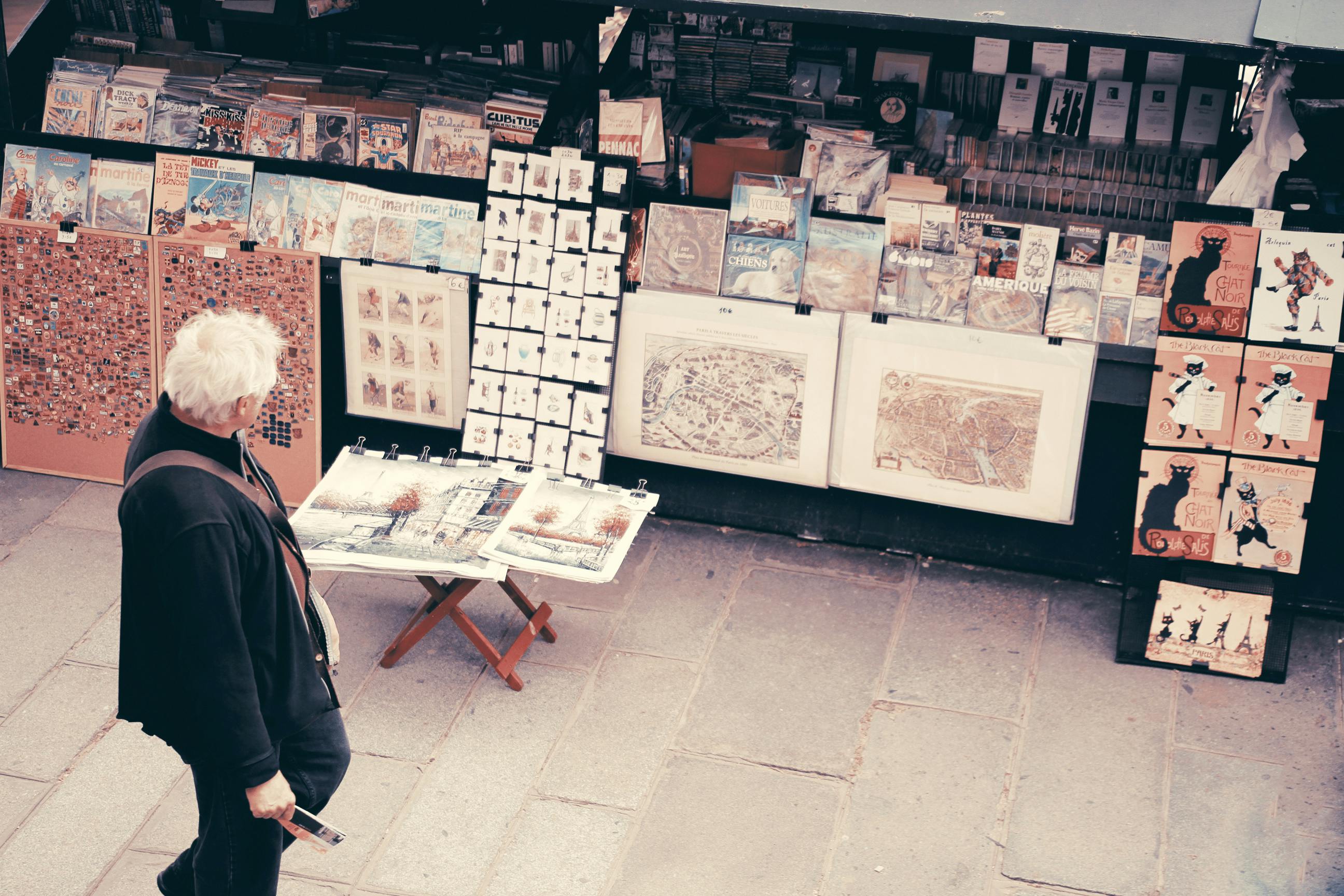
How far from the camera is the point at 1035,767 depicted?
448 cm

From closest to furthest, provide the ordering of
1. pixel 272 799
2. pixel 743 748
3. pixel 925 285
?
pixel 272 799 < pixel 743 748 < pixel 925 285

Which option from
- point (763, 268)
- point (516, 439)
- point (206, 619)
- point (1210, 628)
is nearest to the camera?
point (206, 619)

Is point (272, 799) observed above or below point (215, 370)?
below

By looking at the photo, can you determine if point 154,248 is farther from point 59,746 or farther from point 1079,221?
point 1079,221

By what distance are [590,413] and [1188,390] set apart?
2.24m

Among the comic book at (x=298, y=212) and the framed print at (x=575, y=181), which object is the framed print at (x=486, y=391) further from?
the comic book at (x=298, y=212)

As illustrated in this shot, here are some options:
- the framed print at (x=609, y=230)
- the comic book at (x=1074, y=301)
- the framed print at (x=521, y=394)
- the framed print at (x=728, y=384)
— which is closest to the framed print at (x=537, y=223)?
the framed print at (x=609, y=230)

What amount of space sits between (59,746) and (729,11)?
3271 mm

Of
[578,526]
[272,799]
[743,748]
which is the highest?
[578,526]

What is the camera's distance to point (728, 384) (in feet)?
17.9

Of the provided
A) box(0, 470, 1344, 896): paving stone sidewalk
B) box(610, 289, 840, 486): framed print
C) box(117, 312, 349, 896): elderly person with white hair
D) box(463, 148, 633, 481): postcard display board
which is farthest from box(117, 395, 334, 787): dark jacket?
box(610, 289, 840, 486): framed print

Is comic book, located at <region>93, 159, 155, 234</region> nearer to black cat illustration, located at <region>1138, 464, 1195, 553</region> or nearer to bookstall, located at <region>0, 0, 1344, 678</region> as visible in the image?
bookstall, located at <region>0, 0, 1344, 678</region>

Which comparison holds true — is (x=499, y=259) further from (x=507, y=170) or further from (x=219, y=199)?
(x=219, y=199)

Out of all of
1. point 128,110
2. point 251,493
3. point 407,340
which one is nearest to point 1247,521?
point 407,340
